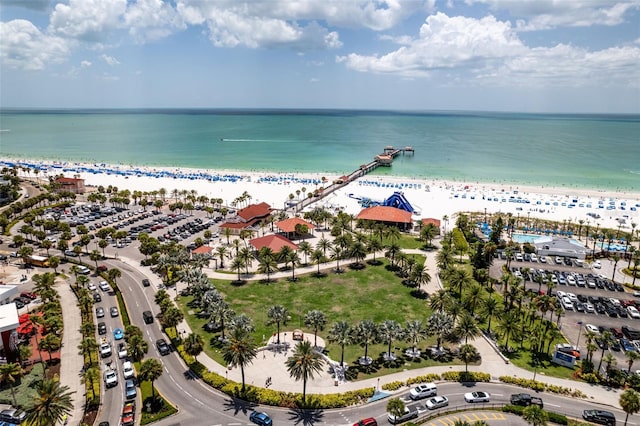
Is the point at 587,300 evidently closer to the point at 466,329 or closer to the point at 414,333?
the point at 466,329

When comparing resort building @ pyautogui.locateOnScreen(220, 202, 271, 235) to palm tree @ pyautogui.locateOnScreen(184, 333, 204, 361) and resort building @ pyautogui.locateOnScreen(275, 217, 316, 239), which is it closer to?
resort building @ pyautogui.locateOnScreen(275, 217, 316, 239)

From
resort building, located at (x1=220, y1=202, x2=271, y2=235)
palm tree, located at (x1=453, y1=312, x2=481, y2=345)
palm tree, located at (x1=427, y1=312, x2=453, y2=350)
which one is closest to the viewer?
palm tree, located at (x1=453, y1=312, x2=481, y2=345)

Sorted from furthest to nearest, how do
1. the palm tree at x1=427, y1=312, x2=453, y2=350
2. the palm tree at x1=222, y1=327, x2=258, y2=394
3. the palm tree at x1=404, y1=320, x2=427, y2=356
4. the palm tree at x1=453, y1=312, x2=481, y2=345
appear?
the palm tree at x1=427, y1=312, x2=453, y2=350 < the palm tree at x1=453, y1=312, x2=481, y2=345 < the palm tree at x1=404, y1=320, x2=427, y2=356 < the palm tree at x1=222, y1=327, x2=258, y2=394

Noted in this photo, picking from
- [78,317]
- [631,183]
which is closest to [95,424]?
[78,317]

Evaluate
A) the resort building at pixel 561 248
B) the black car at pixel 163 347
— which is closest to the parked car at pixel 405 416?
the black car at pixel 163 347

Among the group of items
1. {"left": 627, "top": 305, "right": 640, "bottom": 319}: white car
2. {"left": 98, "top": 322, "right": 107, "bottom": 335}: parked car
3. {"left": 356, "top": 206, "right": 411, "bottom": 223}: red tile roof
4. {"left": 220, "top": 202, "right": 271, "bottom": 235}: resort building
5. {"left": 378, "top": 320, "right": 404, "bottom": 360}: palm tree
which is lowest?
{"left": 98, "top": 322, "right": 107, "bottom": 335}: parked car

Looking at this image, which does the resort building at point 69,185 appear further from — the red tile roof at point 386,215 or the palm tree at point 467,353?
the palm tree at point 467,353

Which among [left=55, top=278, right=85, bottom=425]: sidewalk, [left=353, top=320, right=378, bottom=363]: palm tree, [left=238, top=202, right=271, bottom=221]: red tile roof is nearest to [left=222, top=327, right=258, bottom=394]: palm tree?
[left=353, top=320, right=378, bottom=363]: palm tree
